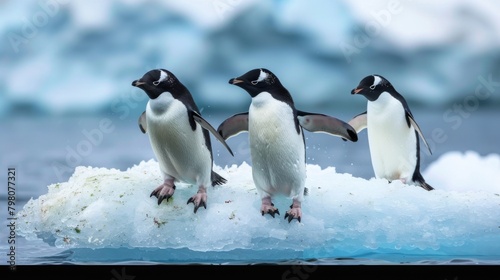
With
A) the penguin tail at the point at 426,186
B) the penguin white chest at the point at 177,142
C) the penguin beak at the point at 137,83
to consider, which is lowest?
the penguin tail at the point at 426,186

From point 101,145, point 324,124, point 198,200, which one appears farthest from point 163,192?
point 324,124

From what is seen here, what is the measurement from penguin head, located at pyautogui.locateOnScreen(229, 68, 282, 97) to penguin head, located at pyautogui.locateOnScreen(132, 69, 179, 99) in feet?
0.73

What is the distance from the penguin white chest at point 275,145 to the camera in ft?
8.20

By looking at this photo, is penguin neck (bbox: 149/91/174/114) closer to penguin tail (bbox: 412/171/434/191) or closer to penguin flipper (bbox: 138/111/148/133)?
penguin flipper (bbox: 138/111/148/133)

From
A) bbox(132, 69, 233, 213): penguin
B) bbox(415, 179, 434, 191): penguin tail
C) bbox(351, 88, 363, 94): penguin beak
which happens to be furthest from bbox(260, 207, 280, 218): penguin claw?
bbox(415, 179, 434, 191): penguin tail

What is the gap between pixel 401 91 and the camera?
291 cm

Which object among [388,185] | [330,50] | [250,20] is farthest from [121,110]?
[388,185]

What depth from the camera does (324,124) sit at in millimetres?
2529

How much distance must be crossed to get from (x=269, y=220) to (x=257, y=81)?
403 mm

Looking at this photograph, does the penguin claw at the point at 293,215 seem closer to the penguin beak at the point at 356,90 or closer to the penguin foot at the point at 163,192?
the penguin foot at the point at 163,192

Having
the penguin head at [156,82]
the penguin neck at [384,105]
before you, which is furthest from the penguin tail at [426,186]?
the penguin head at [156,82]

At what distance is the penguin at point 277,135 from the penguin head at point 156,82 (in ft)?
0.75

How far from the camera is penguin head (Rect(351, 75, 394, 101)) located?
283 cm

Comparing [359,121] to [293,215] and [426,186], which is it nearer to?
[426,186]
